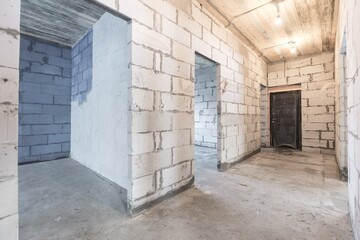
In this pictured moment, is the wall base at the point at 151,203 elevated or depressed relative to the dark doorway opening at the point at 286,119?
depressed

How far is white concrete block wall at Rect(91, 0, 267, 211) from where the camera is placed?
2012mm

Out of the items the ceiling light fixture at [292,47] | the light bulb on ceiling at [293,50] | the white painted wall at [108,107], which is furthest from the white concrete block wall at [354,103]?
the light bulb on ceiling at [293,50]

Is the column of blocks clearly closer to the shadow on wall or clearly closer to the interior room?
the interior room

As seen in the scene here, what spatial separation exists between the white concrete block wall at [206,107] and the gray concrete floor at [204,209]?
10.1ft

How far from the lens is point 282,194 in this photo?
2461mm

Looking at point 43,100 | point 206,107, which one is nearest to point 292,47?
point 206,107

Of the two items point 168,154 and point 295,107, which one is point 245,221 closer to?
point 168,154

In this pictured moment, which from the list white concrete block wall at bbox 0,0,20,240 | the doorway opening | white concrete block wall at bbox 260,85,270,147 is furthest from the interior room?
the doorway opening

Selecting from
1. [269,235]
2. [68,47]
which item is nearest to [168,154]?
[269,235]

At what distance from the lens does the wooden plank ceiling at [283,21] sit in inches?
116

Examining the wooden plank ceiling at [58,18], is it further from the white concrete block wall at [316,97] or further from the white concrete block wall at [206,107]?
the white concrete block wall at [316,97]

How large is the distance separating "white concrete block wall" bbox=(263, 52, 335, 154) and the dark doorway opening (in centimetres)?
19

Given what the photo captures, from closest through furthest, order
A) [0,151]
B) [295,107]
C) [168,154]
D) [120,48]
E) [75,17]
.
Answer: [0,151]
[168,154]
[120,48]
[75,17]
[295,107]

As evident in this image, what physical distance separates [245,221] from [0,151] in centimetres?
210
